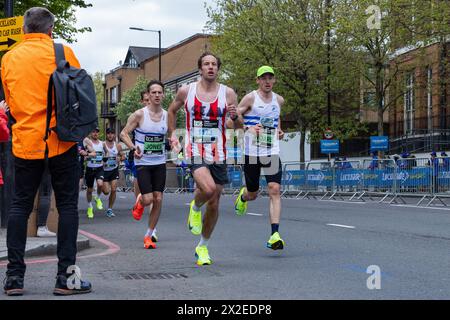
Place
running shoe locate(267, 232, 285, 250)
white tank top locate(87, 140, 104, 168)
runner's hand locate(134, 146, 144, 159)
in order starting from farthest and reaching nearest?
white tank top locate(87, 140, 104, 168), runner's hand locate(134, 146, 144, 159), running shoe locate(267, 232, 285, 250)

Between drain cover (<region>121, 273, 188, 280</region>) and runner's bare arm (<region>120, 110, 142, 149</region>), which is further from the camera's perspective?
runner's bare arm (<region>120, 110, 142, 149</region>)

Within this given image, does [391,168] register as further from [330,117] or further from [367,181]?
[330,117]

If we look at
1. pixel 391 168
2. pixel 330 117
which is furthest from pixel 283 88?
pixel 391 168

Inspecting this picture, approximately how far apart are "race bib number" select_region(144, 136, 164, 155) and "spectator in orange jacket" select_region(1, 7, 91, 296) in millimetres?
4233

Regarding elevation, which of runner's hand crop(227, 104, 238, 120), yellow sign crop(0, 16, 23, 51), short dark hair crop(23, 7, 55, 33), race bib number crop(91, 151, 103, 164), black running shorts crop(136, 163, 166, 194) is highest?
yellow sign crop(0, 16, 23, 51)

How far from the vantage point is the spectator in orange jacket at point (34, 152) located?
5520mm

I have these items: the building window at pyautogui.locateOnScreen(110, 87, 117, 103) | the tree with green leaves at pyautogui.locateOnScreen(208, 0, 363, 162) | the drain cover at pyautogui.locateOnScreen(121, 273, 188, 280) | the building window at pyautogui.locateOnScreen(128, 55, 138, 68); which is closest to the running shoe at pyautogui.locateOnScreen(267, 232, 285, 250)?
the drain cover at pyautogui.locateOnScreen(121, 273, 188, 280)

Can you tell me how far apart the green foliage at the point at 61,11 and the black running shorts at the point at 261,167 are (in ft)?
45.6

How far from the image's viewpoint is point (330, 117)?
37.3m

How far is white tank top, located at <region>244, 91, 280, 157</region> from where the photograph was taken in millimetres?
8992

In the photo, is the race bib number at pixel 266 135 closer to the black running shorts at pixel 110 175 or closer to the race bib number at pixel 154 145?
the race bib number at pixel 154 145

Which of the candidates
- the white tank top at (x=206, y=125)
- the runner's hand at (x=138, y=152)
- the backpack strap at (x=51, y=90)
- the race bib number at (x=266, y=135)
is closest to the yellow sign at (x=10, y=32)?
the runner's hand at (x=138, y=152)

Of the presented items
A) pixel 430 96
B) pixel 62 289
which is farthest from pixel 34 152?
pixel 430 96

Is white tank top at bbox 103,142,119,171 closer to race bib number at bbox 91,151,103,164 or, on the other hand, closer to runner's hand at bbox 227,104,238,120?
race bib number at bbox 91,151,103,164
